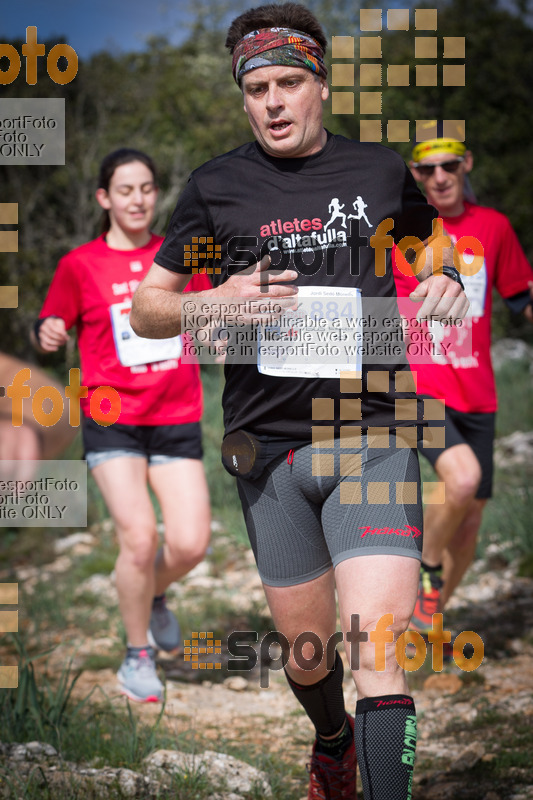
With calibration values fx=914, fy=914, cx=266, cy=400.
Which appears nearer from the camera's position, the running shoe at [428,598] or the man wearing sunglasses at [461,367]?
the man wearing sunglasses at [461,367]

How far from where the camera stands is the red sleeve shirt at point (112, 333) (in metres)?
4.10

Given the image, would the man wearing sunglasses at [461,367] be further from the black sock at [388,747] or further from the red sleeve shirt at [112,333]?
the black sock at [388,747]

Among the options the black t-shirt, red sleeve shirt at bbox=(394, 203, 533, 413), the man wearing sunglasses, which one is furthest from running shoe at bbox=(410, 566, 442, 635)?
the black t-shirt

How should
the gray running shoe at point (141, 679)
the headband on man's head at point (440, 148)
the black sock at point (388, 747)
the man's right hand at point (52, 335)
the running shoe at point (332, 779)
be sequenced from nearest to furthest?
the black sock at point (388, 747)
the running shoe at point (332, 779)
the man's right hand at point (52, 335)
the gray running shoe at point (141, 679)
the headband on man's head at point (440, 148)

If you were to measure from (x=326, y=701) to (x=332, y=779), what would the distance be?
0.77 feet

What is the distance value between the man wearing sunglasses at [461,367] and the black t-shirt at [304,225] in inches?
70.6

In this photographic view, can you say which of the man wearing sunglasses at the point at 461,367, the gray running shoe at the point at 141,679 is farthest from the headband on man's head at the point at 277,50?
the gray running shoe at the point at 141,679

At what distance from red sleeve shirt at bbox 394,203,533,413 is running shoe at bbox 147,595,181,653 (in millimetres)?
1686

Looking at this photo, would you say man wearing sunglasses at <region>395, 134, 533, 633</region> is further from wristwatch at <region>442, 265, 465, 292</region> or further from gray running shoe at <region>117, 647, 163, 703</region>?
wristwatch at <region>442, 265, 465, 292</region>

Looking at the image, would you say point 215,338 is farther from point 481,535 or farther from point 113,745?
point 481,535

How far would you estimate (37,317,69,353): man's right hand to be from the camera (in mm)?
3883

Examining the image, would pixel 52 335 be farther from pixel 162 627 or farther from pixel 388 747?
pixel 388 747

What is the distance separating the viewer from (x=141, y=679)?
408cm

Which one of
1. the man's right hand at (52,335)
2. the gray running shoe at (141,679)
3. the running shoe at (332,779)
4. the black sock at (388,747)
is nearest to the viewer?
the black sock at (388,747)
